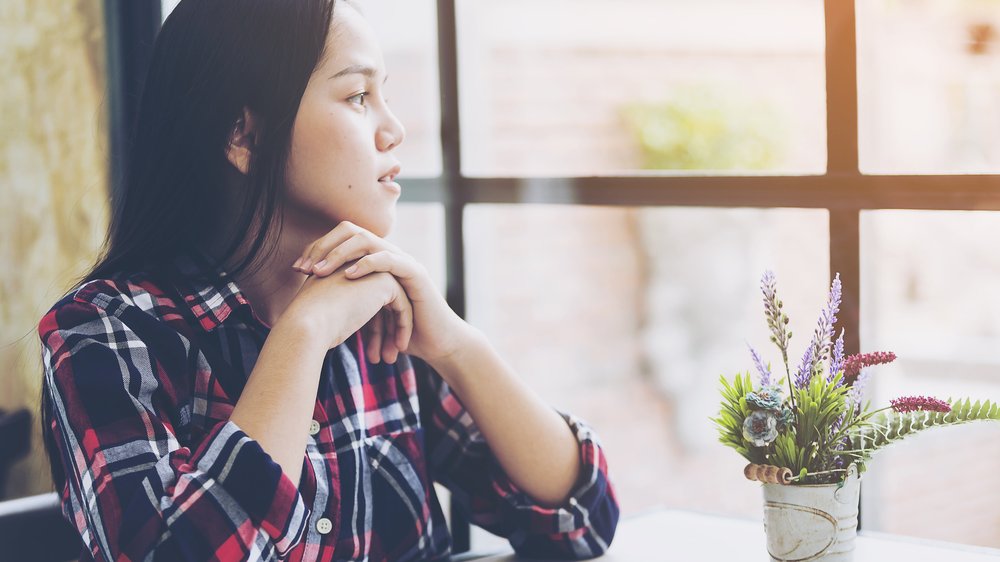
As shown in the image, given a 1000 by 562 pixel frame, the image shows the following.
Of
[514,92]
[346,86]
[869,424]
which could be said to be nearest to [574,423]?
[869,424]

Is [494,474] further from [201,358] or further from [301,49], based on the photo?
[301,49]

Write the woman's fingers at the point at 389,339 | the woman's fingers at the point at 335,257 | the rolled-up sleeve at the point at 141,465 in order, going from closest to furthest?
1. the rolled-up sleeve at the point at 141,465
2. the woman's fingers at the point at 335,257
3. the woman's fingers at the point at 389,339

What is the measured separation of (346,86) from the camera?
1.27 metres

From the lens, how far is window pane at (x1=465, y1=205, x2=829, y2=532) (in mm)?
5703


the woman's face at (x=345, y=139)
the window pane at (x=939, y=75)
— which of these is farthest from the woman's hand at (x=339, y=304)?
the window pane at (x=939, y=75)

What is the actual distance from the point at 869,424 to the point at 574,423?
425 millimetres

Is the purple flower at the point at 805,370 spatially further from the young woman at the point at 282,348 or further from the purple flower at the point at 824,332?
the young woman at the point at 282,348

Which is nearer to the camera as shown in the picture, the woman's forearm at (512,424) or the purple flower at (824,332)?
the purple flower at (824,332)

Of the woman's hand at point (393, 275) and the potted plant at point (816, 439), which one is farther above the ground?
the woman's hand at point (393, 275)

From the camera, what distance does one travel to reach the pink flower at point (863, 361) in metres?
1.11

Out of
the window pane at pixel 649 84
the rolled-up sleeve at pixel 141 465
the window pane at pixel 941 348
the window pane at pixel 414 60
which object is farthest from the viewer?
the window pane at pixel 941 348

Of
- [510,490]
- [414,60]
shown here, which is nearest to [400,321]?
[510,490]

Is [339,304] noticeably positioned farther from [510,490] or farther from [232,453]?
[510,490]

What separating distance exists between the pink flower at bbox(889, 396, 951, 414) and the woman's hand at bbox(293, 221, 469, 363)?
0.55 meters
